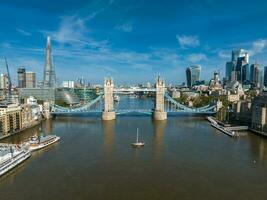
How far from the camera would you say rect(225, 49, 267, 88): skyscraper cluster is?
283ft

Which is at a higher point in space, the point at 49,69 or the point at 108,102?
the point at 49,69

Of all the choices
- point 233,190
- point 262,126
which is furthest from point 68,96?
point 233,190

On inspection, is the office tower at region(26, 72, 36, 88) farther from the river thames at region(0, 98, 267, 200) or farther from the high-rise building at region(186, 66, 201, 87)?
the high-rise building at region(186, 66, 201, 87)

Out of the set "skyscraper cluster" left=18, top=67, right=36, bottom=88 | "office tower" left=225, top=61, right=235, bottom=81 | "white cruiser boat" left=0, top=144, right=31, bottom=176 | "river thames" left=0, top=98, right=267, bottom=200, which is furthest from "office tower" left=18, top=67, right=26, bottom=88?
"office tower" left=225, top=61, right=235, bottom=81

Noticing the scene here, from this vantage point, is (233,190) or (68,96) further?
(68,96)

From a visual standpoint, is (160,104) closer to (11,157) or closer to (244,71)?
(11,157)

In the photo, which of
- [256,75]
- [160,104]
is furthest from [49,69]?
[256,75]

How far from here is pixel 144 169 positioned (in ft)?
38.8

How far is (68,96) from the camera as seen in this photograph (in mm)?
46938

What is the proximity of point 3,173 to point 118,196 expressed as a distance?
4708 millimetres

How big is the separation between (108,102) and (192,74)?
277 feet

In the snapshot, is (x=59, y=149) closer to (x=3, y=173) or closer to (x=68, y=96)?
(x=3, y=173)

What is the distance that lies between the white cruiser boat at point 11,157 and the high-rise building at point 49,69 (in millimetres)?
33353

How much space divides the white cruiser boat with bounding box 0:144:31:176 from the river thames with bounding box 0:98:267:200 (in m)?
0.27
